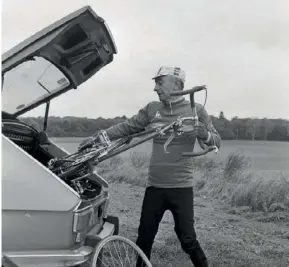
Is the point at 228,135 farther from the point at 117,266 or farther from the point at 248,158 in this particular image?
the point at 117,266

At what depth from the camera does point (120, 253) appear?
166 inches

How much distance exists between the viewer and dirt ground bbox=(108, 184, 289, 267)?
5.51 meters

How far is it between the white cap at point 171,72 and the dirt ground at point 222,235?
6.18 feet

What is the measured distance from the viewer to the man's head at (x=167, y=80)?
439 centimetres

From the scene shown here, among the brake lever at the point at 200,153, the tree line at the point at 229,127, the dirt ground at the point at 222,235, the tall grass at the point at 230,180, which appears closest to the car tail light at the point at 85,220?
the brake lever at the point at 200,153

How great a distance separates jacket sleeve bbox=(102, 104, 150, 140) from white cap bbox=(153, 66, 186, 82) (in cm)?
34

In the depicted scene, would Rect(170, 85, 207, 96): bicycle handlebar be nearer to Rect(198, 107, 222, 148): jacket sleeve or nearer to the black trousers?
Rect(198, 107, 222, 148): jacket sleeve

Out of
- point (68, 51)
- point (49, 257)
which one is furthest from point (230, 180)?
point (49, 257)

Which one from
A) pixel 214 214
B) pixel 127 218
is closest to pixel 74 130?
pixel 127 218

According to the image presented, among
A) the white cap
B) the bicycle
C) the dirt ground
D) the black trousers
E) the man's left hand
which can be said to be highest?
the white cap

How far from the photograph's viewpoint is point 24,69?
14.8 feet

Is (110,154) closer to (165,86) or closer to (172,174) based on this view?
(172,174)

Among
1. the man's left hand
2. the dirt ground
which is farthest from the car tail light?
the dirt ground

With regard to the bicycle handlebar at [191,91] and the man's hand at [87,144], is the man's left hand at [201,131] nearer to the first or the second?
the bicycle handlebar at [191,91]
